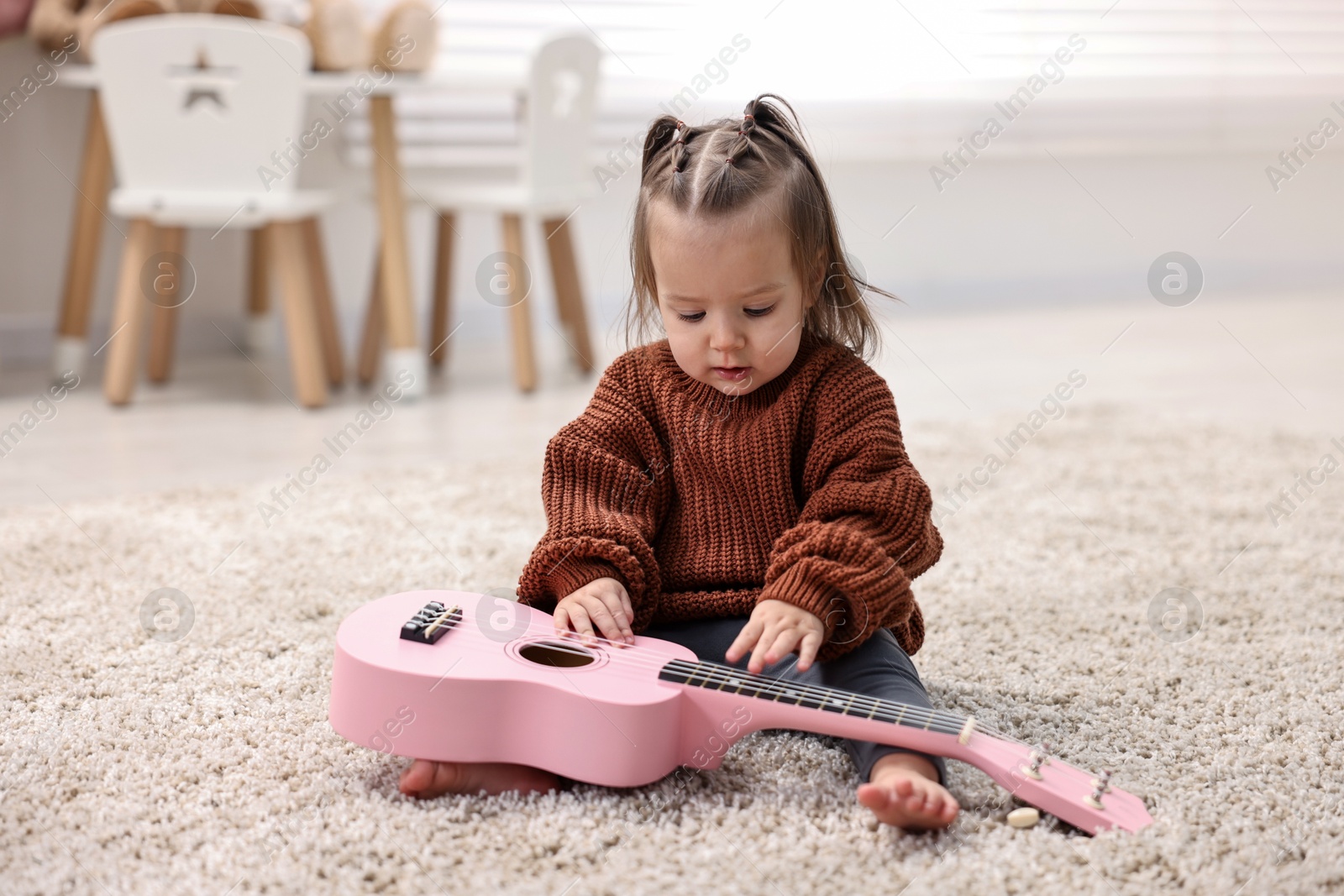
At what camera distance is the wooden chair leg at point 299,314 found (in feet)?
6.54

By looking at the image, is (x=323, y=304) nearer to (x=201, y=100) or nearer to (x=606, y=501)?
(x=201, y=100)

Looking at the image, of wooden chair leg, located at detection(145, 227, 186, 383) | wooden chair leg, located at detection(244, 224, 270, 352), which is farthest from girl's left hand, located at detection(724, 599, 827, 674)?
wooden chair leg, located at detection(244, 224, 270, 352)

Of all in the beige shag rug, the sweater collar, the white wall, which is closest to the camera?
the beige shag rug

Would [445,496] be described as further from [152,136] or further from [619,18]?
[619,18]

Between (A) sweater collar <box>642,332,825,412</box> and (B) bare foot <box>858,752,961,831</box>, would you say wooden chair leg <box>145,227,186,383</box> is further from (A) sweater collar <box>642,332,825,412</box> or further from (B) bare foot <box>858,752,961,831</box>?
(B) bare foot <box>858,752,961,831</box>

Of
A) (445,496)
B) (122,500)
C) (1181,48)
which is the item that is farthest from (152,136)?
(1181,48)

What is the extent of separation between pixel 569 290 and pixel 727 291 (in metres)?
1.53

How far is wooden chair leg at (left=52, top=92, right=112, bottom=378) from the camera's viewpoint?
215cm

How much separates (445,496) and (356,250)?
4.57ft

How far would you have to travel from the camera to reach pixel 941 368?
2.40m

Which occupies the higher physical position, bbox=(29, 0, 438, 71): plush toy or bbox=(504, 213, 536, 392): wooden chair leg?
bbox=(29, 0, 438, 71): plush toy

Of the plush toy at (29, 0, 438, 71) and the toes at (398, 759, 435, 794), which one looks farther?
the plush toy at (29, 0, 438, 71)

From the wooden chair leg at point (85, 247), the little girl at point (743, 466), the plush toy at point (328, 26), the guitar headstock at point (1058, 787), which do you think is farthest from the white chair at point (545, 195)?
the guitar headstock at point (1058, 787)

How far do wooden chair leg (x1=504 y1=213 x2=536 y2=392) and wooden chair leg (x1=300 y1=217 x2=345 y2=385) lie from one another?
13.3 inches
